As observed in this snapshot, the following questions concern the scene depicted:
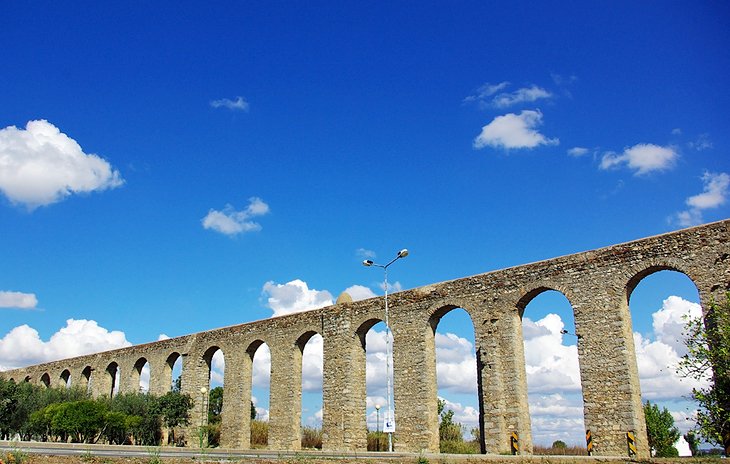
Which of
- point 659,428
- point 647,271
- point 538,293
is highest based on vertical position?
point 647,271

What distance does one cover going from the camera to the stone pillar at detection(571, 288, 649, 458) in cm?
1958

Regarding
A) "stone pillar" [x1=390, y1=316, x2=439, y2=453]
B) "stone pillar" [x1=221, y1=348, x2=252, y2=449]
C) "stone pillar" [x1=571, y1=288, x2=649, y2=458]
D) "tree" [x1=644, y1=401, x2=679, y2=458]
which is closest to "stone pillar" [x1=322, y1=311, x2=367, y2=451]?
"stone pillar" [x1=390, y1=316, x2=439, y2=453]

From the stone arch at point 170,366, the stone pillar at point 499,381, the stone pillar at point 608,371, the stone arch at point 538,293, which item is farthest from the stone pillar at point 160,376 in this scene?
the stone pillar at point 608,371

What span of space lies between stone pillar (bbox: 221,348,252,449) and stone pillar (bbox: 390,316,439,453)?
9708 mm

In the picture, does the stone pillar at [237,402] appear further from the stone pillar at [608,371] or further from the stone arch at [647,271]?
the stone arch at [647,271]

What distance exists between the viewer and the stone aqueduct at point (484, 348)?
64.7ft

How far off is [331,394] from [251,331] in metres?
6.74

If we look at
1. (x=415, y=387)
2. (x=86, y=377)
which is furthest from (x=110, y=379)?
(x=415, y=387)

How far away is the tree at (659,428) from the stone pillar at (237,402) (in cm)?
2525

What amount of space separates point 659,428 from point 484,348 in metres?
25.3

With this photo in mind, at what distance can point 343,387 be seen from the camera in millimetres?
27344

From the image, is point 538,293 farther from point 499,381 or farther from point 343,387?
point 343,387

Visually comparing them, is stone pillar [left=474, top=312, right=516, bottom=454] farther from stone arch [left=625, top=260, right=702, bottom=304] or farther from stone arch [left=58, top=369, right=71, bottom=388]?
stone arch [left=58, top=369, right=71, bottom=388]

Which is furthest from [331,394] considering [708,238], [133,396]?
[708,238]
